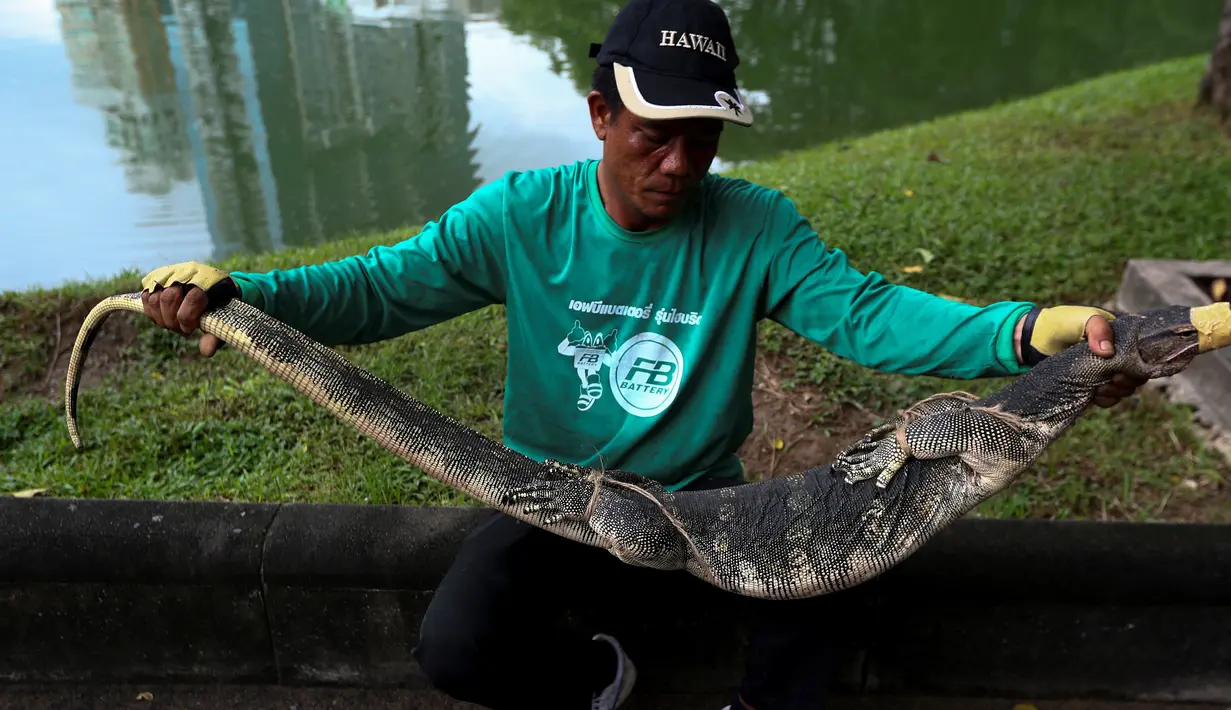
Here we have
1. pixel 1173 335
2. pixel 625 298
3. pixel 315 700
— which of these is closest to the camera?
pixel 1173 335

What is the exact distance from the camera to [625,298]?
7.22 feet

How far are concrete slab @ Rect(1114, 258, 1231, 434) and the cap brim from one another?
99.6 inches

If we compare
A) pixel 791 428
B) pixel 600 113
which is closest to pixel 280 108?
pixel 791 428

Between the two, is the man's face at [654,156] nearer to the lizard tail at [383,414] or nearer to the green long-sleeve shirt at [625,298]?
the green long-sleeve shirt at [625,298]

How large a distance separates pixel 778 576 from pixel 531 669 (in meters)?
0.62

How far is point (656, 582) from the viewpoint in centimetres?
245

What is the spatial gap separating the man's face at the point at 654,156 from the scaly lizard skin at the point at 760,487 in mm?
631

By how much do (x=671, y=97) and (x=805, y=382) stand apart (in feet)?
7.00

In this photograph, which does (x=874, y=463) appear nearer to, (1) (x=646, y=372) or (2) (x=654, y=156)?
(1) (x=646, y=372)

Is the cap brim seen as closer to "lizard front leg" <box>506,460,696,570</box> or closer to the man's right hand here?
"lizard front leg" <box>506,460,696,570</box>

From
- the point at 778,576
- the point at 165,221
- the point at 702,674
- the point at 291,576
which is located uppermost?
the point at 778,576

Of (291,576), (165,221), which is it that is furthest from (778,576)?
(165,221)

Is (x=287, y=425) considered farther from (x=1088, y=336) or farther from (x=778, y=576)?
(x=1088, y=336)

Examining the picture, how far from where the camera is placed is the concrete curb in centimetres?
243
